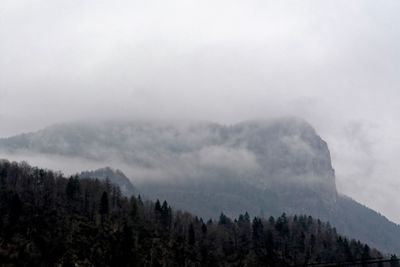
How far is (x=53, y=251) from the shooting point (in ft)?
629

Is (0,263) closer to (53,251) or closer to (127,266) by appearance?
(53,251)

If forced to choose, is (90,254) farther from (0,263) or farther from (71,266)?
(0,263)

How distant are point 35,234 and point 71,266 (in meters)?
22.0

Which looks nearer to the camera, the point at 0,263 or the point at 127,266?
the point at 0,263

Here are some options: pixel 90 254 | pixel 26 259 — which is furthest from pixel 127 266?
pixel 26 259

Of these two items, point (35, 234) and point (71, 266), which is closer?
point (71, 266)

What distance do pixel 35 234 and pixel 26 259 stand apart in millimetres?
19127

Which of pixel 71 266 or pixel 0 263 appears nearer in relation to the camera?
pixel 0 263

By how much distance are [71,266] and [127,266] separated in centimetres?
1800

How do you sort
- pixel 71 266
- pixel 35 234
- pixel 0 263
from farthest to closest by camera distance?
pixel 35 234 → pixel 71 266 → pixel 0 263

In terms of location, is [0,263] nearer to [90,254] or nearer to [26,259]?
[26,259]

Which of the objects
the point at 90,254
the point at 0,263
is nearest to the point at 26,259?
the point at 0,263

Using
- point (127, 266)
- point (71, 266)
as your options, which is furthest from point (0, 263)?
point (127, 266)

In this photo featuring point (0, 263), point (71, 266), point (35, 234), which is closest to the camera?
point (0, 263)
